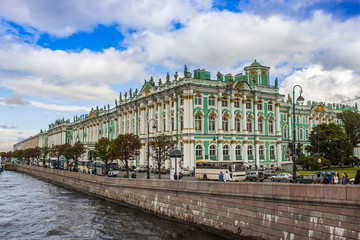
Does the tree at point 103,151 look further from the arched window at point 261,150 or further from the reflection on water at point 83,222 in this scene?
the arched window at point 261,150

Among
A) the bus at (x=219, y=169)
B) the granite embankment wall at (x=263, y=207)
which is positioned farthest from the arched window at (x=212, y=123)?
the granite embankment wall at (x=263, y=207)

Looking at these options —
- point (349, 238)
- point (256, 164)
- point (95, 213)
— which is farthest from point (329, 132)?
Answer: point (349, 238)

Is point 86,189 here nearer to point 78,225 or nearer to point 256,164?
point 78,225

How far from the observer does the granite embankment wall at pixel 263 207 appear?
1359cm

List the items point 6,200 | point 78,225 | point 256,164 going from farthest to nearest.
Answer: point 256,164
point 6,200
point 78,225

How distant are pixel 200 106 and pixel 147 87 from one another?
16.3 m

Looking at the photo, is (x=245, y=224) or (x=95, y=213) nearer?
(x=245, y=224)

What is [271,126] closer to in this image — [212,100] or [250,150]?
[250,150]

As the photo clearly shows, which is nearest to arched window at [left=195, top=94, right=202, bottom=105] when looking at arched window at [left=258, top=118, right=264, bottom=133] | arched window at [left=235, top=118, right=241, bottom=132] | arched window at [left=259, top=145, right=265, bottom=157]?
arched window at [left=235, top=118, right=241, bottom=132]

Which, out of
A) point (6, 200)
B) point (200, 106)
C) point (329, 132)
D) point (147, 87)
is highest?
point (147, 87)

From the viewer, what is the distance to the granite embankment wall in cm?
1359

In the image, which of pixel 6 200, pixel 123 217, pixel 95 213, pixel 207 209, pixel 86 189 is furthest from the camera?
pixel 86 189

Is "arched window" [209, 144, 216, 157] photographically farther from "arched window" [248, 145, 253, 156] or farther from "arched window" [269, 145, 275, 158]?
"arched window" [269, 145, 275, 158]

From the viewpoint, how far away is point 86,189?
4384 centimetres
